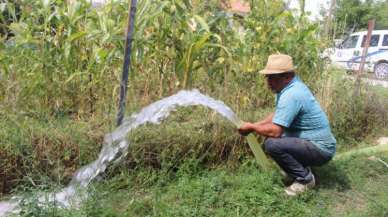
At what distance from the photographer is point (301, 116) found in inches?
134

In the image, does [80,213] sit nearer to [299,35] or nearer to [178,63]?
[178,63]

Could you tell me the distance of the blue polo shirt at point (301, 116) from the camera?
3287 millimetres

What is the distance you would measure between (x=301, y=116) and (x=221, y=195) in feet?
2.88

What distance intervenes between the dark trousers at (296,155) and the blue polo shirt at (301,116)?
0.21ft

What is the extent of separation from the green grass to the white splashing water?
0.12 m

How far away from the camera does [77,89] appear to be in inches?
153

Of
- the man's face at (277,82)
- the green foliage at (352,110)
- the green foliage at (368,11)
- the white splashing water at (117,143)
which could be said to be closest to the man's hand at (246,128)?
the white splashing water at (117,143)

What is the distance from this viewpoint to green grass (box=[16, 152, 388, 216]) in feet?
10.0

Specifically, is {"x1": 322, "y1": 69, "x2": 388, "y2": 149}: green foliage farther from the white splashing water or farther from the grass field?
the white splashing water

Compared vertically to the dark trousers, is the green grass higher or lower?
lower

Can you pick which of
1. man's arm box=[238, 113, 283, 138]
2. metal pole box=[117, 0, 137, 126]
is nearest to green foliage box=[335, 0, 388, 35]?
man's arm box=[238, 113, 283, 138]

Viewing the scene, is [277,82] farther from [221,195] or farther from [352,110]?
[352,110]

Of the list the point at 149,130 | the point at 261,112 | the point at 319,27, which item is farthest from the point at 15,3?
the point at 319,27

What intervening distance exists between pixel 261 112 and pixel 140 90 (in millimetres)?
1263
